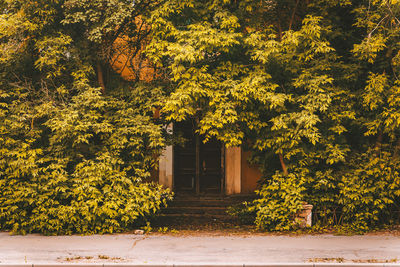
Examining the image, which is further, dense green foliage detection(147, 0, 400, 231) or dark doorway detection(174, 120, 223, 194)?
dark doorway detection(174, 120, 223, 194)

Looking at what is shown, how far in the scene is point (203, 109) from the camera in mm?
8969

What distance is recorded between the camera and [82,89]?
9273mm

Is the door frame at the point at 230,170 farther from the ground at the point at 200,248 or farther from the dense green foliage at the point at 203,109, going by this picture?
the ground at the point at 200,248

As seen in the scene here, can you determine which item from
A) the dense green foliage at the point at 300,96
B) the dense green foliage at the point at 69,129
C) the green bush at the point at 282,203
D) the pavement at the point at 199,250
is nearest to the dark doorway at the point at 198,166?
the dense green foliage at the point at 69,129

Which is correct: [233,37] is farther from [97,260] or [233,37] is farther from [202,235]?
[97,260]

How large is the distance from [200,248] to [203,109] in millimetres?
3141

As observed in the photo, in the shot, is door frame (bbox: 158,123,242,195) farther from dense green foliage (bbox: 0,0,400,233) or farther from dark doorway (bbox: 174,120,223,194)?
dense green foliage (bbox: 0,0,400,233)

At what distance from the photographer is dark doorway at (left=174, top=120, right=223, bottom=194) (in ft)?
42.9

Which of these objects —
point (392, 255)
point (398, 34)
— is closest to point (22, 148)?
point (392, 255)

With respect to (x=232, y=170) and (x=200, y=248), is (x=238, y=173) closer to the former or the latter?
(x=232, y=170)

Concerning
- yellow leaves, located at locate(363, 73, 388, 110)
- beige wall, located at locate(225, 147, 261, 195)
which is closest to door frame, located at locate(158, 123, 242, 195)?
beige wall, located at locate(225, 147, 261, 195)

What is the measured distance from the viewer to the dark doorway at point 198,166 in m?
13.1

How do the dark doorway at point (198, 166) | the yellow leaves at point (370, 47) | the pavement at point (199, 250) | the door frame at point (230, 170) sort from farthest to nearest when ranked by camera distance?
the dark doorway at point (198, 166)
the door frame at point (230, 170)
the yellow leaves at point (370, 47)
the pavement at point (199, 250)

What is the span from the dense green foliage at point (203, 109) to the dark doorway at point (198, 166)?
3.58 m
